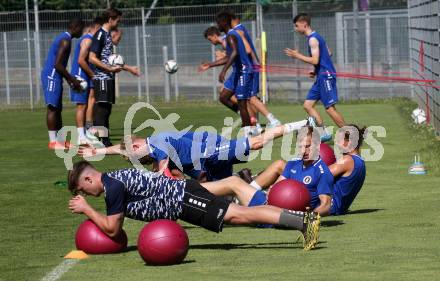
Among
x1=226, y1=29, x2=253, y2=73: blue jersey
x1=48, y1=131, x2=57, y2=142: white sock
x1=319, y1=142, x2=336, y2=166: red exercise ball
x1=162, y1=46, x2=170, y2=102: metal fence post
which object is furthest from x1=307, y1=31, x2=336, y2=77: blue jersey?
x1=162, y1=46, x2=170, y2=102: metal fence post

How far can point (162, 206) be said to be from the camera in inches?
435

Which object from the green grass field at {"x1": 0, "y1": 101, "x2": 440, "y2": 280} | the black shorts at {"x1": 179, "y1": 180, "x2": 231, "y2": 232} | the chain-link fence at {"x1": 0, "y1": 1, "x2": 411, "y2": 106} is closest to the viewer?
the green grass field at {"x1": 0, "y1": 101, "x2": 440, "y2": 280}

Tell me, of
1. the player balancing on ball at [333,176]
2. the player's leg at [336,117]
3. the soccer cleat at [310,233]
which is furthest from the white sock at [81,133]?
the soccer cleat at [310,233]

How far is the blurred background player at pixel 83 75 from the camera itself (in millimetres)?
22109

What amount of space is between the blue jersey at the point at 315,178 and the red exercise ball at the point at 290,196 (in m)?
0.35

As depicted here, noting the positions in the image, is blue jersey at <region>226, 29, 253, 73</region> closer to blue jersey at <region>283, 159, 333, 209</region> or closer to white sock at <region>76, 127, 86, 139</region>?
white sock at <region>76, 127, 86, 139</region>

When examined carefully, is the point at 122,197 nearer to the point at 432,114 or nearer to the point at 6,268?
the point at 6,268

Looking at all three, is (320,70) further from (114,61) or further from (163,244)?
(163,244)

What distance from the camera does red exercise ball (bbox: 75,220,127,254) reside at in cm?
1084

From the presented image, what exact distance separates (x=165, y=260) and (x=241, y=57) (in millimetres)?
14032

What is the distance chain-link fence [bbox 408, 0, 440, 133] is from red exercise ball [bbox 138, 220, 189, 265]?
12596 millimetres

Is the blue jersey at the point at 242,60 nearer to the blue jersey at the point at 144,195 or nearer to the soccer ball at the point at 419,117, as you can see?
the soccer ball at the point at 419,117

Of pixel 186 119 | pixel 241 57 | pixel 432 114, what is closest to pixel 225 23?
pixel 241 57

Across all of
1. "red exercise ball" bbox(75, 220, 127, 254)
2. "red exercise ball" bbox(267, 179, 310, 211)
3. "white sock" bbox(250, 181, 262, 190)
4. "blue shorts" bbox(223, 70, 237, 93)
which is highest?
"blue shorts" bbox(223, 70, 237, 93)
